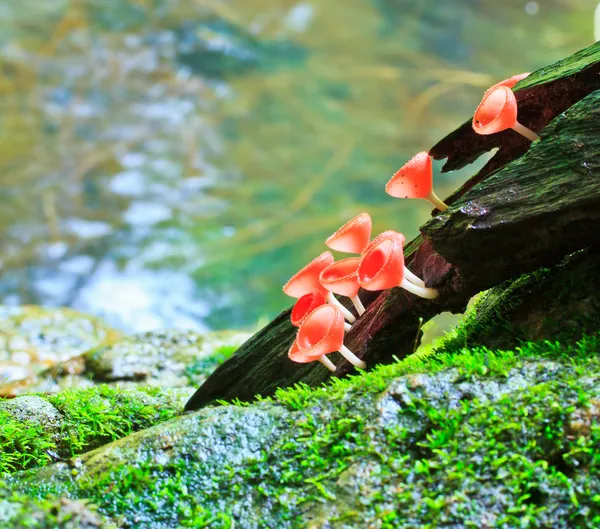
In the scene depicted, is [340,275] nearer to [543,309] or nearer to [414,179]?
[414,179]

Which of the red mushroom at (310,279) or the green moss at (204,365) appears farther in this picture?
the green moss at (204,365)

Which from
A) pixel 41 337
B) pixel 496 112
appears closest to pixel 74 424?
pixel 496 112

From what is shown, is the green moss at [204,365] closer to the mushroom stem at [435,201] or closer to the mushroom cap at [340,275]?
the mushroom cap at [340,275]

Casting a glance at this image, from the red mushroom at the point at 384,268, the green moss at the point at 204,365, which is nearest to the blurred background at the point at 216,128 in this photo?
the green moss at the point at 204,365

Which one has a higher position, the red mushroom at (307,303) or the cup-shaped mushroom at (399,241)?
the cup-shaped mushroom at (399,241)

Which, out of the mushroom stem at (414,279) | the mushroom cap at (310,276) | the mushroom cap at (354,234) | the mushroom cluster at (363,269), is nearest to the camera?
the mushroom cluster at (363,269)

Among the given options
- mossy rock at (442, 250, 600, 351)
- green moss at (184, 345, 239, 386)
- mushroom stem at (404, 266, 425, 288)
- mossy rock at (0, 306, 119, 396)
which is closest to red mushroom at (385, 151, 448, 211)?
mushroom stem at (404, 266, 425, 288)

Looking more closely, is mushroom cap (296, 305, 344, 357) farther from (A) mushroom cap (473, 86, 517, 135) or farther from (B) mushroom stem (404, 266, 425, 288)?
(A) mushroom cap (473, 86, 517, 135)
